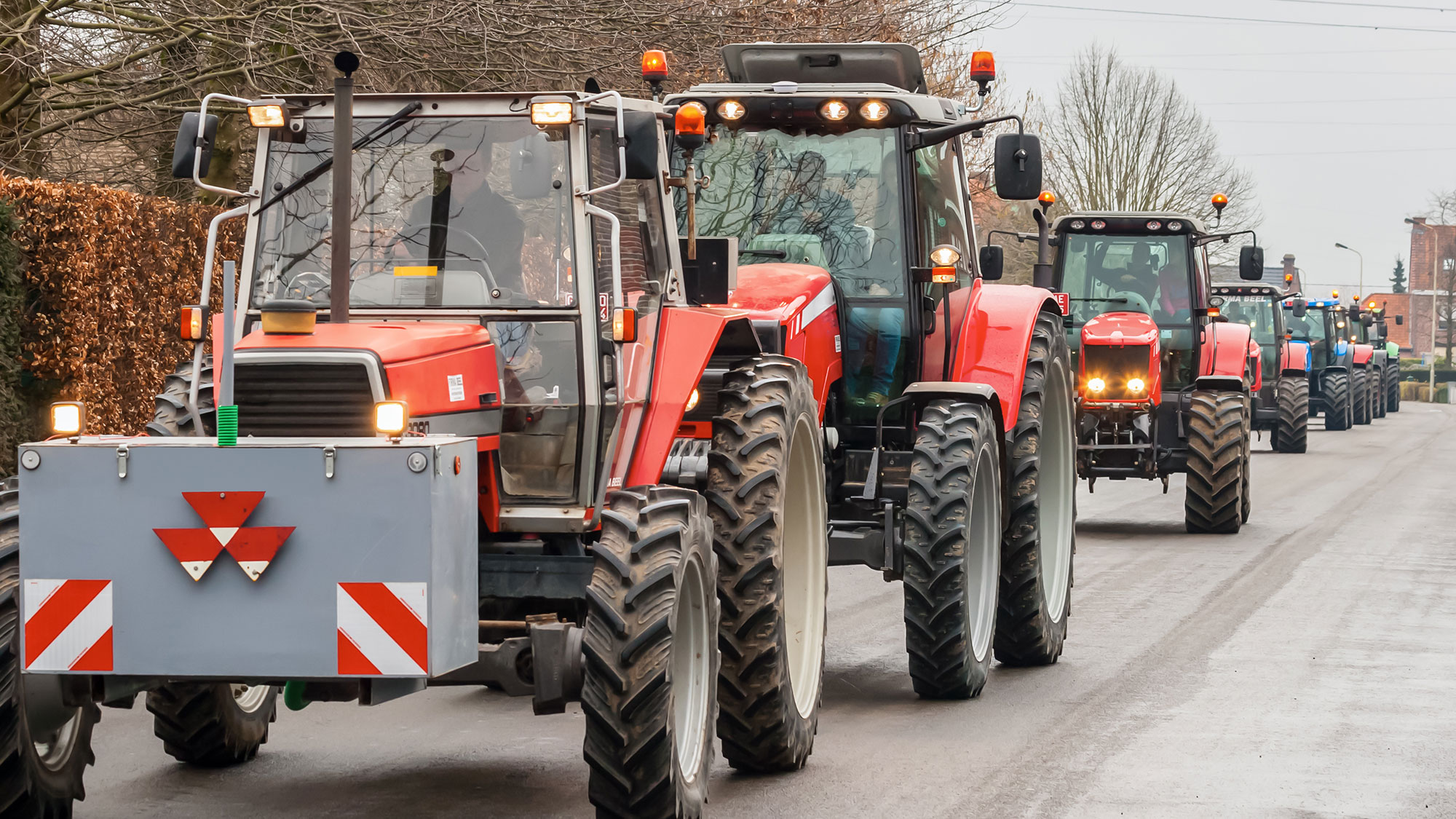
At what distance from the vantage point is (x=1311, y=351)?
3656 cm

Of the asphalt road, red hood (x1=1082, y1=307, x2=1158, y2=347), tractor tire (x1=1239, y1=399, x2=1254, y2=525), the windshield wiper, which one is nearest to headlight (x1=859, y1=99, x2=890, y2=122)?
the asphalt road

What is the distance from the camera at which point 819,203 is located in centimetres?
883

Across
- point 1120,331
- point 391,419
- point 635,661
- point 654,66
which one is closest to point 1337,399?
point 1120,331

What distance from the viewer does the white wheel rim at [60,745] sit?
542 centimetres

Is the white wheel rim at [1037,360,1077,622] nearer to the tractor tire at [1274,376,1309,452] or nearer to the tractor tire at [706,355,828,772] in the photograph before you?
the tractor tire at [706,355,828,772]

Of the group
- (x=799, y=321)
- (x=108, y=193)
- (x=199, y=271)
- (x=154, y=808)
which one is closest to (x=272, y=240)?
(x=154, y=808)

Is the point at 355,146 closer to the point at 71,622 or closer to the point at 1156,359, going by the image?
the point at 71,622

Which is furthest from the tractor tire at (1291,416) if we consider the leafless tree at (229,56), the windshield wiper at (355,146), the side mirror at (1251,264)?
the windshield wiper at (355,146)

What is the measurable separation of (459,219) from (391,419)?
1056mm

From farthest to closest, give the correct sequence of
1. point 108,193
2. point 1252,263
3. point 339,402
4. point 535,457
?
point 1252,263 → point 108,193 → point 535,457 → point 339,402

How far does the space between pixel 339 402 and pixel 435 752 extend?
86.6 inches

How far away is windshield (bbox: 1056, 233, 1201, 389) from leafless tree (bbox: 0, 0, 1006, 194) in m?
4.68

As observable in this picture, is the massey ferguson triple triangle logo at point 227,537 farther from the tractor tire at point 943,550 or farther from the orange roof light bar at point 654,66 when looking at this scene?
the tractor tire at point 943,550

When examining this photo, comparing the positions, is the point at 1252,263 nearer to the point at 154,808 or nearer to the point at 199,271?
the point at 199,271
